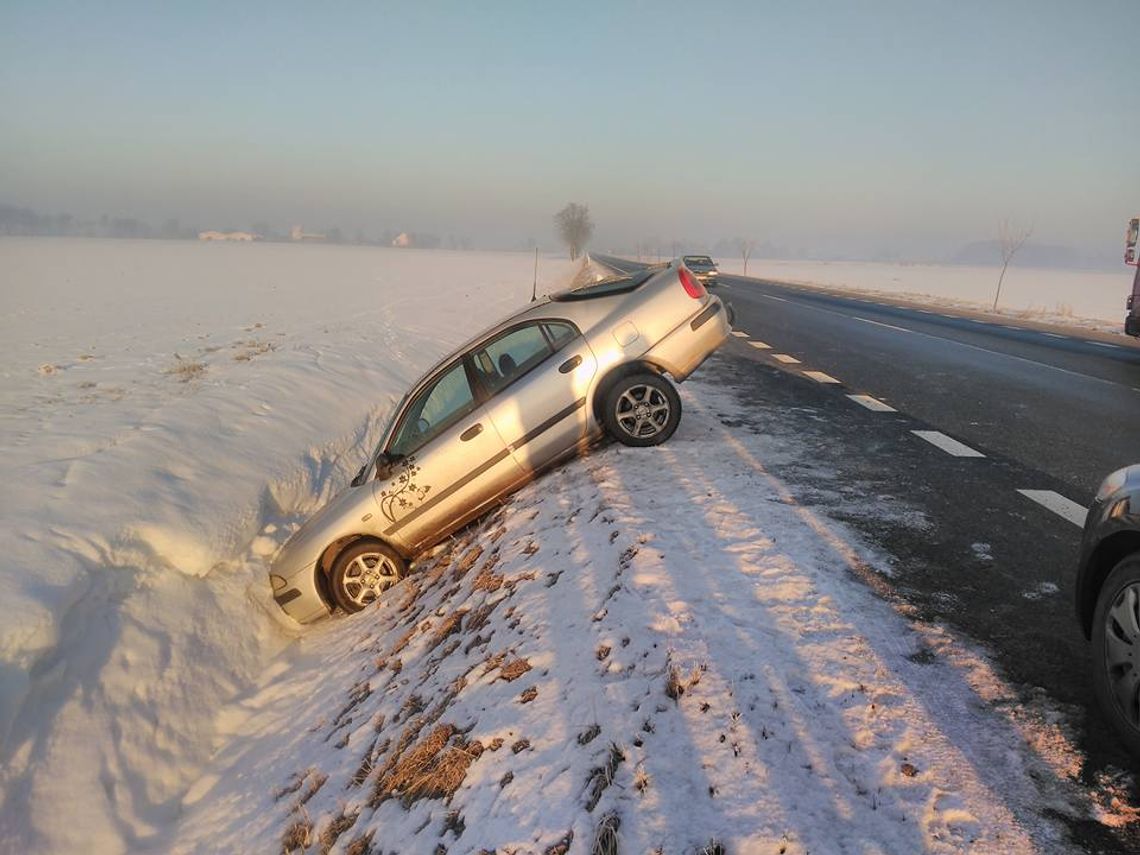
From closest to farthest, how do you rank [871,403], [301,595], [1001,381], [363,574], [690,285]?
[301,595], [363,574], [690,285], [871,403], [1001,381]

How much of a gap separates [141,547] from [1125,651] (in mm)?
7186

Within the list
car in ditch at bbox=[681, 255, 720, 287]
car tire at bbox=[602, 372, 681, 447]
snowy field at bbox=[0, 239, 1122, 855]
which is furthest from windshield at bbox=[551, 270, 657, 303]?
car in ditch at bbox=[681, 255, 720, 287]

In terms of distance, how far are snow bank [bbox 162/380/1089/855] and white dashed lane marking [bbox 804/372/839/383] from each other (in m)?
4.81

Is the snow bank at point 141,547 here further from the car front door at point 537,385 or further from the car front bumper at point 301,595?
the car front door at point 537,385

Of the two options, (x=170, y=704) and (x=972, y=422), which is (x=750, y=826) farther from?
(x=972, y=422)

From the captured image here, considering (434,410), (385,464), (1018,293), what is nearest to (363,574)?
(385,464)

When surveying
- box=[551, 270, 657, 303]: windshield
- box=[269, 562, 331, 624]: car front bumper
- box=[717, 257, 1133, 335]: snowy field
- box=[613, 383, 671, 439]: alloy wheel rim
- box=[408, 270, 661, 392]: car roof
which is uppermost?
box=[551, 270, 657, 303]: windshield

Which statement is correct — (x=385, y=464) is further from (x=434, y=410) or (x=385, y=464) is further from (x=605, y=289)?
(x=605, y=289)

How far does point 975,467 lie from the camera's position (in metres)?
5.46

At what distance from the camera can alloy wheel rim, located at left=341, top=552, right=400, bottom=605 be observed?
19.1 feet

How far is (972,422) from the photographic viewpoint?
22.8ft

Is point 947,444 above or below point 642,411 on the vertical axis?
below

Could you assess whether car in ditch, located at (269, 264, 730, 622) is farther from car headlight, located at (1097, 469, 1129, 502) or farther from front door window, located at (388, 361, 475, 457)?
car headlight, located at (1097, 469, 1129, 502)

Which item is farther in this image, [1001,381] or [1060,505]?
[1001,381]
